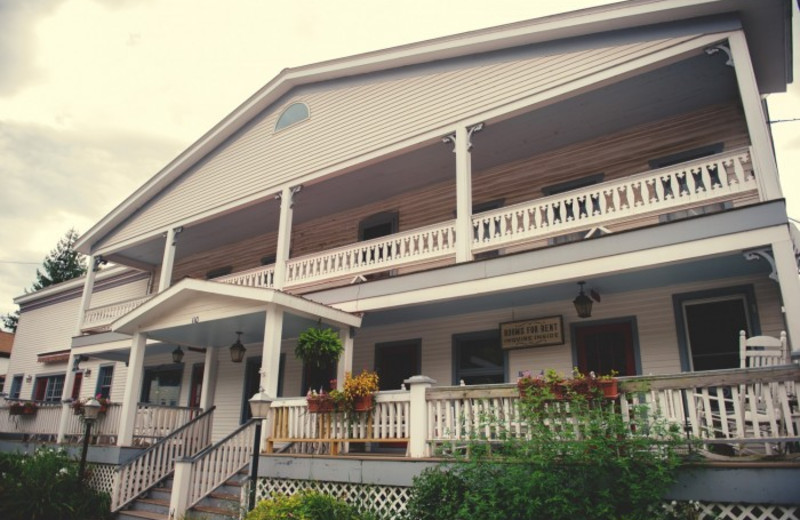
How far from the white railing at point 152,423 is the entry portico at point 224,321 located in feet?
2.72

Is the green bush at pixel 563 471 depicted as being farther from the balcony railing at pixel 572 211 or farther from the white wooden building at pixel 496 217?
the balcony railing at pixel 572 211

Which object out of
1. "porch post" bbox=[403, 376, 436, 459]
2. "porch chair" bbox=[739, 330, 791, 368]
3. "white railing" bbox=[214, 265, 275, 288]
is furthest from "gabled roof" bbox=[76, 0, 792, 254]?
"porch post" bbox=[403, 376, 436, 459]

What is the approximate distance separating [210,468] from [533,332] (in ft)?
20.5

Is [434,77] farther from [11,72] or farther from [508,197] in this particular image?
[11,72]

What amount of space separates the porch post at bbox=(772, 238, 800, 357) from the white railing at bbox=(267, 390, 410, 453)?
4.76 m

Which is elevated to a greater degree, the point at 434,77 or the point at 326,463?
the point at 434,77

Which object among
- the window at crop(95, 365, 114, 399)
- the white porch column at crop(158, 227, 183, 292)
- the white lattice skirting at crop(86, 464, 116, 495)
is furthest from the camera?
the window at crop(95, 365, 114, 399)

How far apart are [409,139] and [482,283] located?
372 centimetres

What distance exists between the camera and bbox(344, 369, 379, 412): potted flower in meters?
7.93

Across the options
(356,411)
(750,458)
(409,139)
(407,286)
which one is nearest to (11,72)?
(409,139)

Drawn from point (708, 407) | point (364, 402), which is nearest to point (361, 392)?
point (364, 402)

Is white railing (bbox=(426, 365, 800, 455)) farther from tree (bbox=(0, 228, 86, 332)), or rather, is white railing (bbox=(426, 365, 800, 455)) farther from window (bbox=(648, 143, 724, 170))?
tree (bbox=(0, 228, 86, 332))

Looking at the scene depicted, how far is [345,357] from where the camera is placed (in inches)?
398

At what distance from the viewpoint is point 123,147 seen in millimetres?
33156
